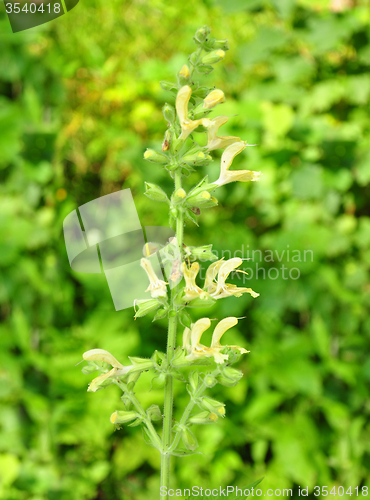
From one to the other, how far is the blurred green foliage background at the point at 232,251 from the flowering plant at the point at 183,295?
0.82 meters

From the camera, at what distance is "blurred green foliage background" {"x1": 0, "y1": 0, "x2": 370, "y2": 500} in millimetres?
1373

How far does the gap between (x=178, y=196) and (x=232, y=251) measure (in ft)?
3.04

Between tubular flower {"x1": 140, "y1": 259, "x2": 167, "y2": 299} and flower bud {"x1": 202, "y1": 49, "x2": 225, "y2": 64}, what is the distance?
260 millimetres

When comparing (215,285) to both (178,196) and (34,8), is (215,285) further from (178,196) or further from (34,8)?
(34,8)

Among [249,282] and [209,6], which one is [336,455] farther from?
[209,6]

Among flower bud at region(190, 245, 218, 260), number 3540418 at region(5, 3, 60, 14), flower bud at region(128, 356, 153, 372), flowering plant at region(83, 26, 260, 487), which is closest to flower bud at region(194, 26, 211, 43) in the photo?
flowering plant at region(83, 26, 260, 487)

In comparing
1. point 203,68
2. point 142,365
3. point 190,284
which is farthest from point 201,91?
point 142,365

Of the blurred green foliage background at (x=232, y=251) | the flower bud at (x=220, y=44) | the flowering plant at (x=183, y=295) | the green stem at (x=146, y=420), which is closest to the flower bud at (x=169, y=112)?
the flowering plant at (x=183, y=295)

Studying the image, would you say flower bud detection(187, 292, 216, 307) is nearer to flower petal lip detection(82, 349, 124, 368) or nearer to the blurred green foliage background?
flower petal lip detection(82, 349, 124, 368)

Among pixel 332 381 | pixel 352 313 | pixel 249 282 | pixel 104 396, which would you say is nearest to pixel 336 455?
pixel 332 381

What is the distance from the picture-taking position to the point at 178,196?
19.0 inches

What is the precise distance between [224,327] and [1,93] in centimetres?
149

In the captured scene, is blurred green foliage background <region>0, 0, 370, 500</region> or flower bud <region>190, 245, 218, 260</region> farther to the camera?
blurred green foliage background <region>0, 0, 370, 500</region>

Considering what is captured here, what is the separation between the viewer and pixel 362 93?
1427 mm
